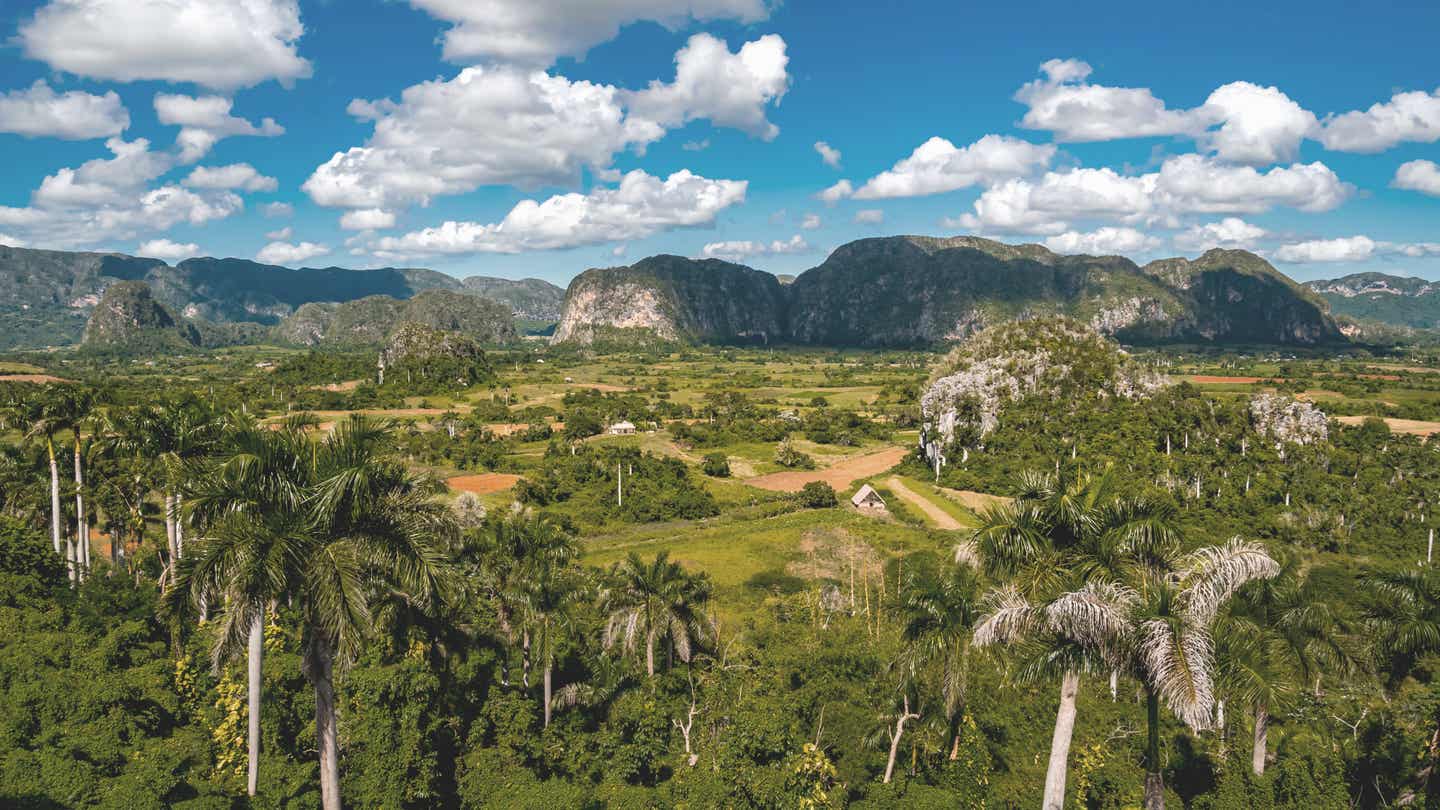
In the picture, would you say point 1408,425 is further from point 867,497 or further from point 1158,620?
point 1158,620

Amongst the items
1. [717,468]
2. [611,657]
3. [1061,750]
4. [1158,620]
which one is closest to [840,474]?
[717,468]

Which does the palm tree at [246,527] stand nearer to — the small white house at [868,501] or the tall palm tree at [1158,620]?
the tall palm tree at [1158,620]

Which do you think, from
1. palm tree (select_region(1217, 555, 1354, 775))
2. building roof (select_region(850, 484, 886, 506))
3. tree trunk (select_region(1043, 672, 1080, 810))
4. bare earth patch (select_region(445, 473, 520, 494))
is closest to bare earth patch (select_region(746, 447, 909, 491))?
building roof (select_region(850, 484, 886, 506))

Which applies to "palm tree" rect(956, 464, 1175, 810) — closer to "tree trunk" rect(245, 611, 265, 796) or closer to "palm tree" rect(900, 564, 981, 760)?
"palm tree" rect(900, 564, 981, 760)

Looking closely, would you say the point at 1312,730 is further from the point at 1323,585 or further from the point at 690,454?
the point at 690,454

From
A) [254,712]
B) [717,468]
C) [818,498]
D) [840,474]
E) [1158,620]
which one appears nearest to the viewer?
[1158,620]

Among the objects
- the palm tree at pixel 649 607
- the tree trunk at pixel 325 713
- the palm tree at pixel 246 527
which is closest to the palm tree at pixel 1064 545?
the tree trunk at pixel 325 713
